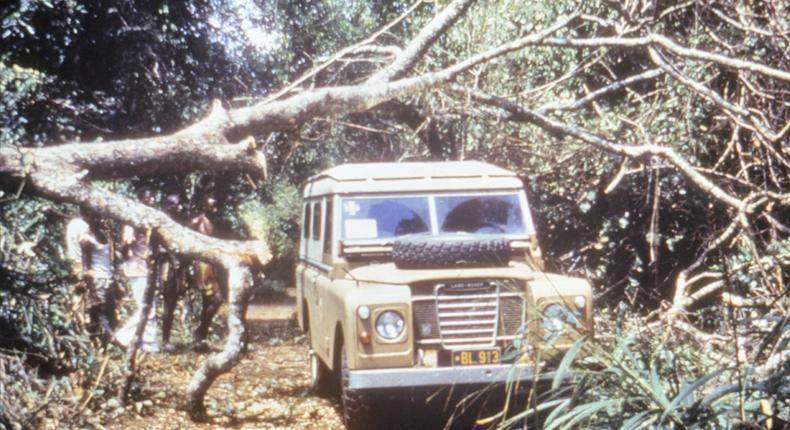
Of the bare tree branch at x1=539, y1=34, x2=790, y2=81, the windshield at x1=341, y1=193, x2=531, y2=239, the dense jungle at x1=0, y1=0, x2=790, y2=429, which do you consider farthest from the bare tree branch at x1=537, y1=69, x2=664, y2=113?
the windshield at x1=341, y1=193, x2=531, y2=239

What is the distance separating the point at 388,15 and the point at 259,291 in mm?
7982

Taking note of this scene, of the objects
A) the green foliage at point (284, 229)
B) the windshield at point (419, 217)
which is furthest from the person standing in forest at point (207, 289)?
the green foliage at point (284, 229)

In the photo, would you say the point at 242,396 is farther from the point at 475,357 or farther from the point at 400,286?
the point at 475,357

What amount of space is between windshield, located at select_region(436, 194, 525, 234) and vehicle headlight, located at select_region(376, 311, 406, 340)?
50.4 inches

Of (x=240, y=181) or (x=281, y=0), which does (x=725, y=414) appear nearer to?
(x=240, y=181)

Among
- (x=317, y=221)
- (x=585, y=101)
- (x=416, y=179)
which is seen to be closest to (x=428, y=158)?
(x=585, y=101)

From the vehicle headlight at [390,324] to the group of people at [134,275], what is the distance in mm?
2082

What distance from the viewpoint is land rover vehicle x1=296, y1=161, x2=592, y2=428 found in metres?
5.77

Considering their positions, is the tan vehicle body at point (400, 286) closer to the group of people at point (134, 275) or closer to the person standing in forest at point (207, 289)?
the group of people at point (134, 275)

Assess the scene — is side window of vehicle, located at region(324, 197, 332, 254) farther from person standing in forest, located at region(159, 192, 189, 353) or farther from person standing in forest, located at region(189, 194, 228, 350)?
person standing in forest, located at region(189, 194, 228, 350)

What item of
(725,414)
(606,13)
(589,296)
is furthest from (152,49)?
(725,414)

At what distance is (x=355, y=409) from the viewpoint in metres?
5.86

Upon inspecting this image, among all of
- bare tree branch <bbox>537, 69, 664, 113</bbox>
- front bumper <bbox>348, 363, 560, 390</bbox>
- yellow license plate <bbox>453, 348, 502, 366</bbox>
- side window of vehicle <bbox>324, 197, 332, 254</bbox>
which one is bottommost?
front bumper <bbox>348, 363, 560, 390</bbox>

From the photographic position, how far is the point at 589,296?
6020 millimetres
